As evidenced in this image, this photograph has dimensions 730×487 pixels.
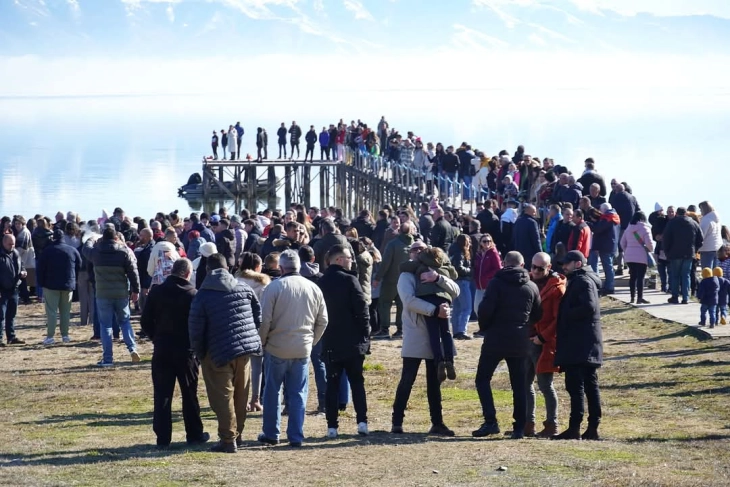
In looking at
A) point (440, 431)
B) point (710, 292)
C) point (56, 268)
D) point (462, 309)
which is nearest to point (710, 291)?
point (710, 292)

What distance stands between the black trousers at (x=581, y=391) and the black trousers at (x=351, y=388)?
1630mm

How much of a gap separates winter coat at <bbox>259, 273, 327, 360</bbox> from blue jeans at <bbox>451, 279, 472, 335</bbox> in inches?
257

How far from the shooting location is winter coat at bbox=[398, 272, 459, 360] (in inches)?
401

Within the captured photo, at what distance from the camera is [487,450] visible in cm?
930

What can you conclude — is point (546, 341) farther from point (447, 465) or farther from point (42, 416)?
point (42, 416)

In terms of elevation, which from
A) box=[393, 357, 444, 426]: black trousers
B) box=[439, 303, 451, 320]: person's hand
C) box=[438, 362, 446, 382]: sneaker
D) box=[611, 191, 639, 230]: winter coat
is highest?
box=[611, 191, 639, 230]: winter coat

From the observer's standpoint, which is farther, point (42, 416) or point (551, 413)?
point (42, 416)

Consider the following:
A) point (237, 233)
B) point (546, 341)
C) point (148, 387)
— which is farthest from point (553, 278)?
point (237, 233)

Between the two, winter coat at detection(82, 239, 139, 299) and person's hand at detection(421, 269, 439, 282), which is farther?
winter coat at detection(82, 239, 139, 299)

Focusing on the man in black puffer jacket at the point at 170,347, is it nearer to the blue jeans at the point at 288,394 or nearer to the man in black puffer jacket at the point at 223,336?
the man in black puffer jacket at the point at 223,336

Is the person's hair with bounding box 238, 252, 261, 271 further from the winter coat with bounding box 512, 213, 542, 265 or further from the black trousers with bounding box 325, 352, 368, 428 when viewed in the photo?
the winter coat with bounding box 512, 213, 542, 265

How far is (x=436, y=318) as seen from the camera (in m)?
10.2

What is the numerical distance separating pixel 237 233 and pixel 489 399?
957 cm

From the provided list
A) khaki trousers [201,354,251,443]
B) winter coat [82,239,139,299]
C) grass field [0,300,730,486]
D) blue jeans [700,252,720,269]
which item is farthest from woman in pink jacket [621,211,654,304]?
khaki trousers [201,354,251,443]
